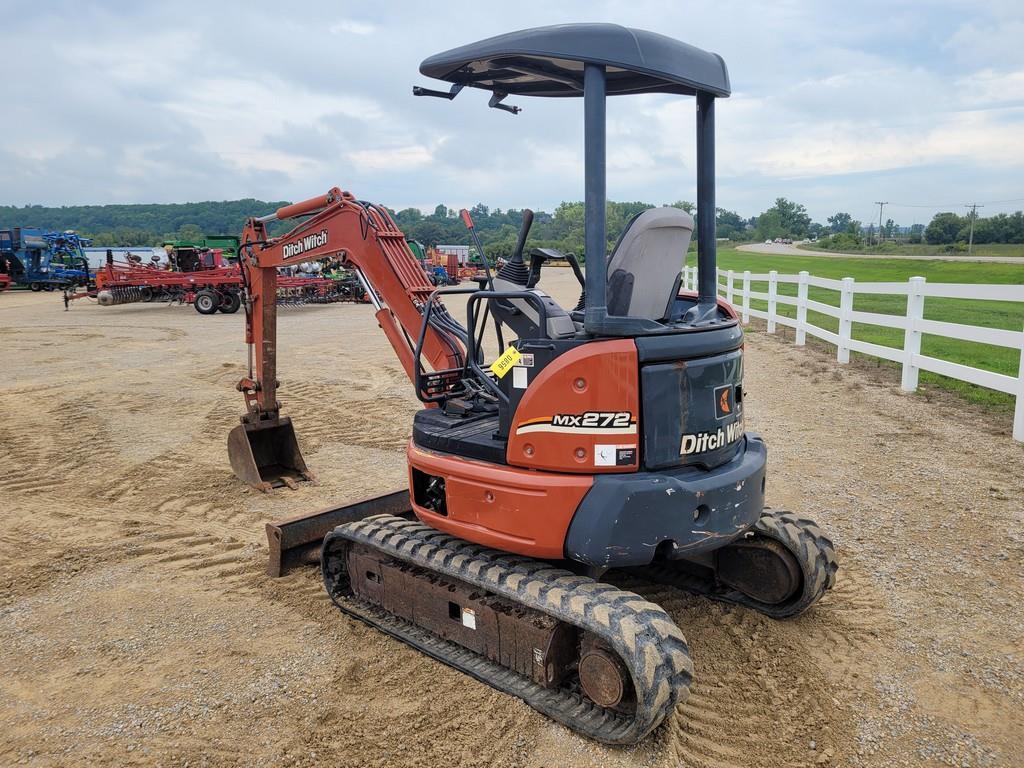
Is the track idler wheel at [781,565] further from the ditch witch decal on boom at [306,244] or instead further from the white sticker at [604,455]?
the ditch witch decal on boom at [306,244]

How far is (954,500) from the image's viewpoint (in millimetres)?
6301

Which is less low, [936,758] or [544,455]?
[544,455]

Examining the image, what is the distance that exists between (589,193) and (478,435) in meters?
1.37

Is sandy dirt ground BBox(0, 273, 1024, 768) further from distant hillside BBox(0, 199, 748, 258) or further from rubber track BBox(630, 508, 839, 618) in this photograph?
distant hillside BBox(0, 199, 748, 258)

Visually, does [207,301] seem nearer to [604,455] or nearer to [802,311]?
[802,311]

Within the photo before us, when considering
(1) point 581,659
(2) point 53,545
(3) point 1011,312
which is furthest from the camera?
(3) point 1011,312

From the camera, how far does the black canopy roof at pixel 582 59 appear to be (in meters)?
3.42

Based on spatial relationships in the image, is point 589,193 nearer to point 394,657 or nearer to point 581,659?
point 581,659

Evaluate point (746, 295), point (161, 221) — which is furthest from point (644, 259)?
point (161, 221)

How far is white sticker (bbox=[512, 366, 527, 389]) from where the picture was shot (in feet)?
12.4

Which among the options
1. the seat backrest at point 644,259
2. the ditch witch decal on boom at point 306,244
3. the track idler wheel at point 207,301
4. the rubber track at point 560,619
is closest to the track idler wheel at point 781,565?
the rubber track at point 560,619

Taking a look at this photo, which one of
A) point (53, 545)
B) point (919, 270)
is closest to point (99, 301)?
point (53, 545)

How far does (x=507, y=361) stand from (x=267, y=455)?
439cm

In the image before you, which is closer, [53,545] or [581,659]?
[581,659]
